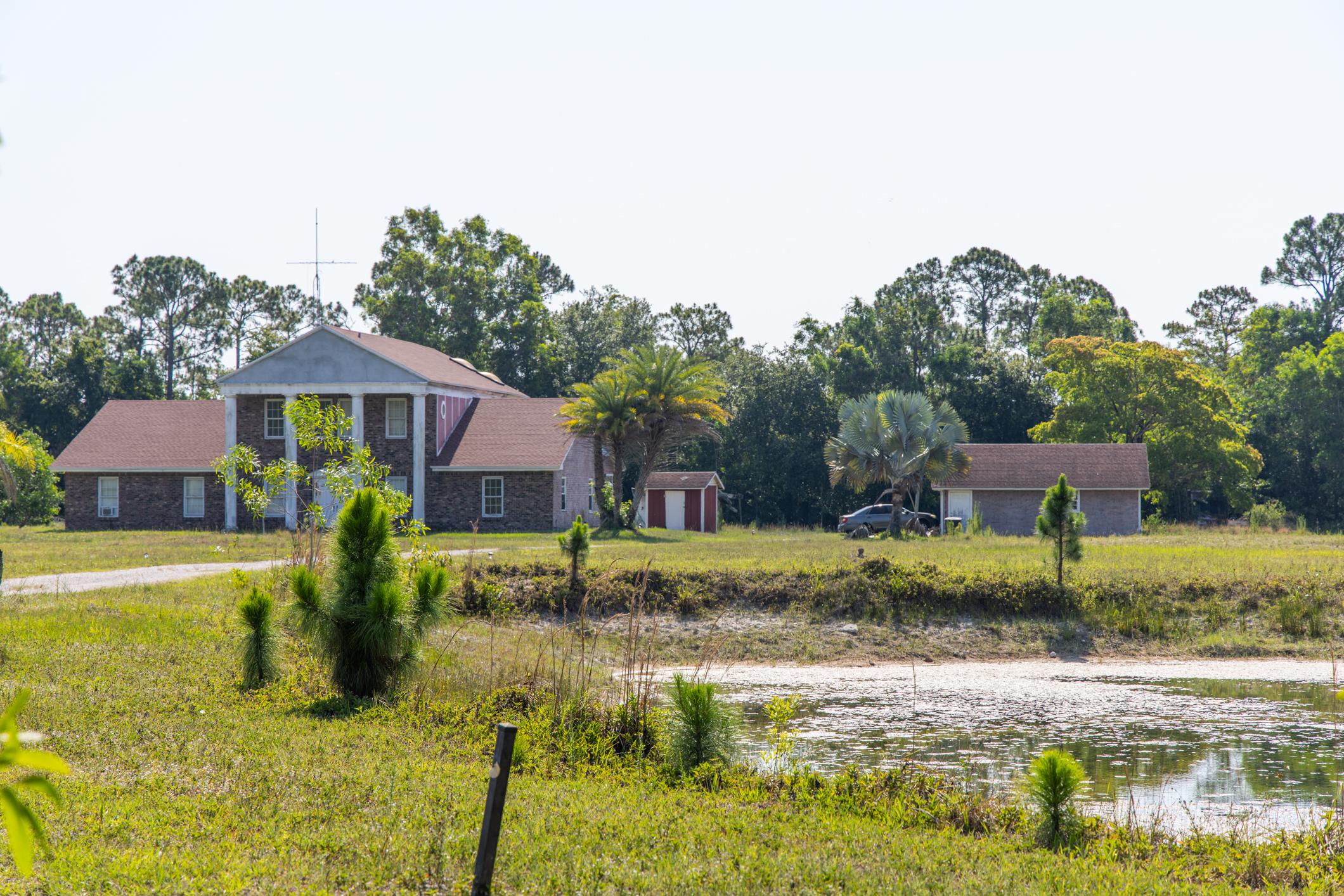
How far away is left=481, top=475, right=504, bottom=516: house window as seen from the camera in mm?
40875

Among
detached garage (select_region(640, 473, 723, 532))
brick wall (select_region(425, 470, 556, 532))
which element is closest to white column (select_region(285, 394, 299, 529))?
brick wall (select_region(425, 470, 556, 532))

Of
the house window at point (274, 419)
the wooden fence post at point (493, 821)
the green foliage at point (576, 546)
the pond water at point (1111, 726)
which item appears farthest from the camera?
the house window at point (274, 419)

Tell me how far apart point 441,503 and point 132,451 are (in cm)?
1290

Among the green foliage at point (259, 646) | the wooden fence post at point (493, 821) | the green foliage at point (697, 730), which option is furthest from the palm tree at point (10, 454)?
the wooden fence post at point (493, 821)

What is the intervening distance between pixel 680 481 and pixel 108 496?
75.4 feet

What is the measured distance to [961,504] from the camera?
142ft

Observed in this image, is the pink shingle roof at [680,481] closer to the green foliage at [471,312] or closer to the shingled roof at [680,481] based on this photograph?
the shingled roof at [680,481]

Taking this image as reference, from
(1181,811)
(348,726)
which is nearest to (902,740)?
(1181,811)

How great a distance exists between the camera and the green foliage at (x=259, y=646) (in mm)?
11609

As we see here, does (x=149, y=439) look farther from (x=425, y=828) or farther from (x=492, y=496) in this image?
(x=425, y=828)

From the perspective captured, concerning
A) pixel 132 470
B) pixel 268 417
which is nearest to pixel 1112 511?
pixel 268 417

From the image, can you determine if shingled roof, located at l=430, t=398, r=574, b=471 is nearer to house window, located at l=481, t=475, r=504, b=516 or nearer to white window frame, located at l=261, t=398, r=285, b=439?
house window, located at l=481, t=475, r=504, b=516

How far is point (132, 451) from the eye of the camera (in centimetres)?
4300

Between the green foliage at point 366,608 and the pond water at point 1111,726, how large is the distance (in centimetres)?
377
